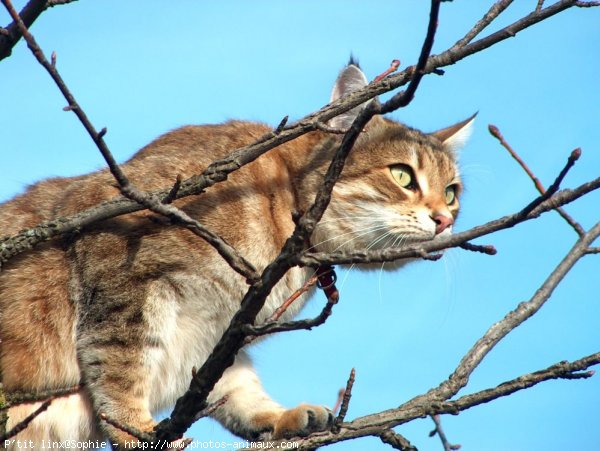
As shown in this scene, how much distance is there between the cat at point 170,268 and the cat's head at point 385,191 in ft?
0.03

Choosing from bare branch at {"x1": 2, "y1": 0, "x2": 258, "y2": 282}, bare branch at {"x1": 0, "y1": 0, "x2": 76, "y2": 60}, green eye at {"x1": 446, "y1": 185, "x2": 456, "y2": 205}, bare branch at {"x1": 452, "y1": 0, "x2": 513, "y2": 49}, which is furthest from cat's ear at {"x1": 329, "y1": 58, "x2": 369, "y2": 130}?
bare branch at {"x1": 2, "y1": 0, "x2": 258, "y2": 282}

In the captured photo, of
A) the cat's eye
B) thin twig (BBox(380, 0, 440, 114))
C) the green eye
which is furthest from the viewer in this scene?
the green eye

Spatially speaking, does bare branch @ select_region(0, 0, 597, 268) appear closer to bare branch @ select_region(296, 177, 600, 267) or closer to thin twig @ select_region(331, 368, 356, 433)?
bare branch @ select_region(296, 177, 600, 267)

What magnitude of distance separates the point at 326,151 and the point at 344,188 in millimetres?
313

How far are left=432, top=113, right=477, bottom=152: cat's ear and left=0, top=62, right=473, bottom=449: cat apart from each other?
0.66 metres

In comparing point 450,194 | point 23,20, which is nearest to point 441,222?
point 450,194

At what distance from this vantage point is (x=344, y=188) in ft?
18.7

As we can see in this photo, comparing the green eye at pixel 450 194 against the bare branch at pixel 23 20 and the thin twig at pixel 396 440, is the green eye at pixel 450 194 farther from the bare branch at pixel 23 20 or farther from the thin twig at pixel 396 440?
the bare branch at pixel 23 20

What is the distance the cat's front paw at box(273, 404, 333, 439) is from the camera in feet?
16.6

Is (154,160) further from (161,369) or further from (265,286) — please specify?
(265,286)

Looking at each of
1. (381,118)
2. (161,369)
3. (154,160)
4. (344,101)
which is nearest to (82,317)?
(161,369)

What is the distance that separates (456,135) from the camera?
263 inches

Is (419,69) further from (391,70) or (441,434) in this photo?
(441,434)

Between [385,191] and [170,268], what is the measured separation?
1.75 m
